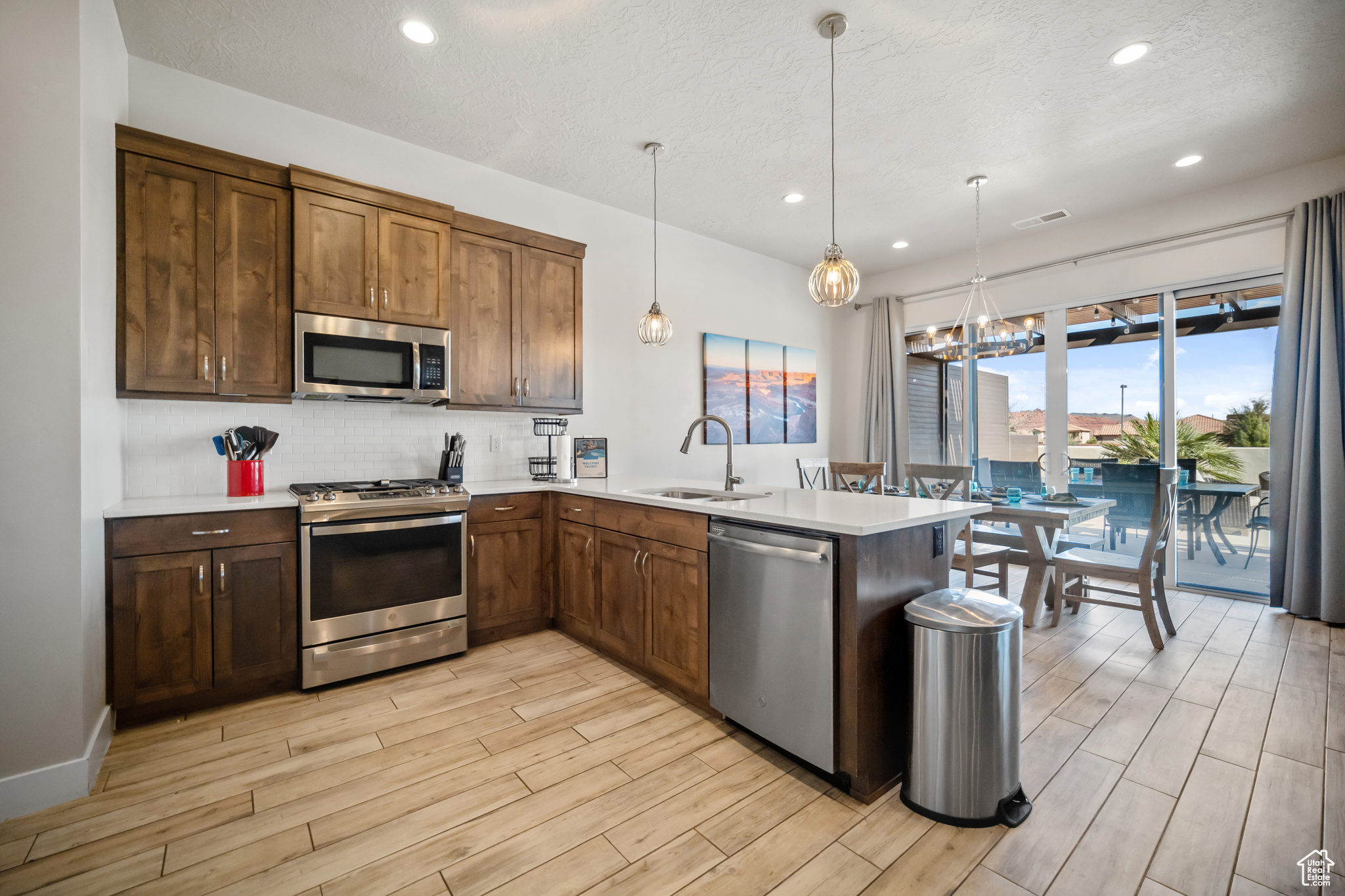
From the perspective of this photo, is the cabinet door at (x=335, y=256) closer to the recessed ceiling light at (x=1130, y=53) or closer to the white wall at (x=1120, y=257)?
the recessed ceiling light at (x=1130, y=53)

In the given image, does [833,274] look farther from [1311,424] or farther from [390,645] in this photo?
[1311,424]

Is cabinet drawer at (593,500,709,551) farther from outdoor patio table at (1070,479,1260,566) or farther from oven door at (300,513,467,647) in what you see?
outdoor patio table at (1070,479,1260,566)

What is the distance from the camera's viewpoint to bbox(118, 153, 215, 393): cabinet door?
2504 mm

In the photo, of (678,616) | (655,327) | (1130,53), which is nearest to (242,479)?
(678,616)

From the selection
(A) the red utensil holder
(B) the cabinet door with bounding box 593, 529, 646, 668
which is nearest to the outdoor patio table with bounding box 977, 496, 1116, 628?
(B) the cabinet door with bounding box 593, 529, 646, 668

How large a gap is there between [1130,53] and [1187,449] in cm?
322

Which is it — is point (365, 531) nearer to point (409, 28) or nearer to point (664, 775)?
point (664, 775)

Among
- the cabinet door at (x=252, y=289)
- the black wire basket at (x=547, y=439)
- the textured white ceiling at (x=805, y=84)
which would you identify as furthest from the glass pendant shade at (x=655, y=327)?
the cabinet door at (x=252, y=289)

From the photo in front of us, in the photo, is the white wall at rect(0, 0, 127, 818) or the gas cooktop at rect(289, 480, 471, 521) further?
the gas cooktop at rect(289, 480, 471, 521)

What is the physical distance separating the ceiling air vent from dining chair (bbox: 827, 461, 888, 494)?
2.54 meters

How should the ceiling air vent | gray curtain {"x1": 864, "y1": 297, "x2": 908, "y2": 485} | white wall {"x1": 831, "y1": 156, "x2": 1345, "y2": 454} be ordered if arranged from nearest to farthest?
white wall {"x1": 831, "y1": 156, "x2": 1345, "y2": 454} → the ceiling air vent → gray curtain {"x1": 864, "y1": 297, "x2": 908, "y2": 485}

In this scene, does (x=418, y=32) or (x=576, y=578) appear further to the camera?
(x=576, y=578)

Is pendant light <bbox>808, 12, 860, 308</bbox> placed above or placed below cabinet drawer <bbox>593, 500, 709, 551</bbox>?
above

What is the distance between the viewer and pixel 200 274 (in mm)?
2654
